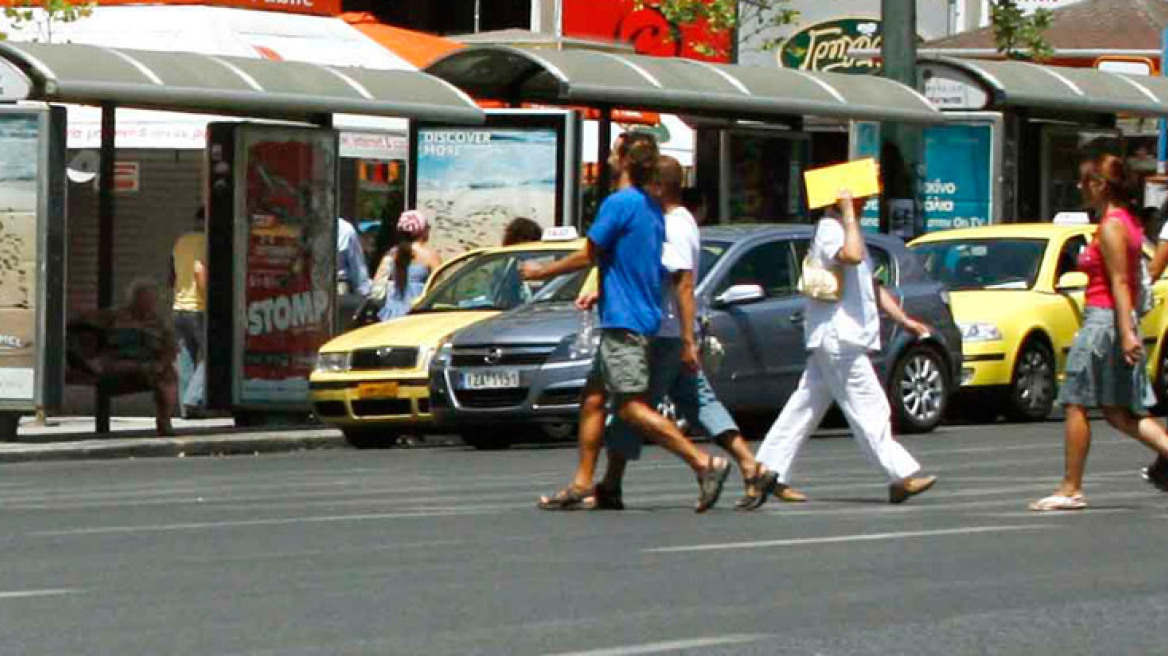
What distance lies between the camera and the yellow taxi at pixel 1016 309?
2425cm

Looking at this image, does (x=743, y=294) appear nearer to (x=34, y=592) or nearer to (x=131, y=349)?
(x=131, y=349)

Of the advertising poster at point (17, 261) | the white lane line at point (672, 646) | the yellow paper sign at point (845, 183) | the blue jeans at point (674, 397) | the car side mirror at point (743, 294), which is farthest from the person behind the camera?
the advertising poster at point (17, 261)

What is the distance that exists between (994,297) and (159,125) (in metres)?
7.47

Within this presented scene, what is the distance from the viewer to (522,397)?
2050 centimetres

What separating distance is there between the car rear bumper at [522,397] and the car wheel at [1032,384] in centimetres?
516

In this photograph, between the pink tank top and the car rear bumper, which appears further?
the car rear bumper

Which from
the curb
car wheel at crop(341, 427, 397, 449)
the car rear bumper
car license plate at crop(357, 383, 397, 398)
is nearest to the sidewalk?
the curb

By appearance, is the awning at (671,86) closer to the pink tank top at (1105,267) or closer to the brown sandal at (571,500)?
the brown sandal at (571,500)

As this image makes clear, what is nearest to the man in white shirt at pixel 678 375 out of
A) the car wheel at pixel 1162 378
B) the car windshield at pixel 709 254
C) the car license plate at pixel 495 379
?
the car license plate at pixel 495 379

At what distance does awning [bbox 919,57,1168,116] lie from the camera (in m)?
29.2

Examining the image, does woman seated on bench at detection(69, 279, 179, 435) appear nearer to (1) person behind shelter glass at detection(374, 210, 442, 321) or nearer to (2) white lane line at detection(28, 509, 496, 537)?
(1) person behind shelter glass at detection(374, 210, 442, 321)

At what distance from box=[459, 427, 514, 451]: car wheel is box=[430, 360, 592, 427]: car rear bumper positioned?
2.03 ft

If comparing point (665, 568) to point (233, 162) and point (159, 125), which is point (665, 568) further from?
point (159, 125)

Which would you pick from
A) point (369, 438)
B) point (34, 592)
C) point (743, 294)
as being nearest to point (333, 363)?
point (369, 438)
